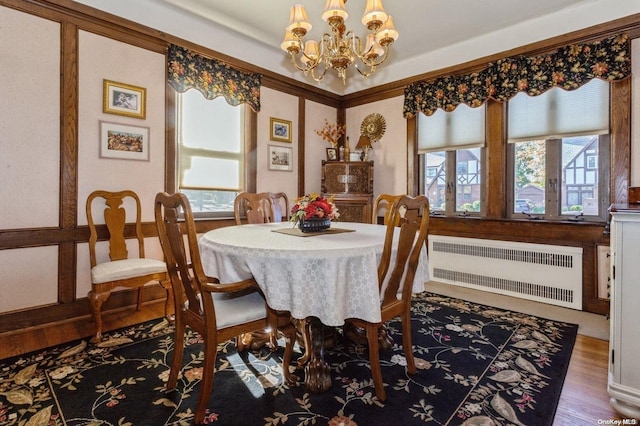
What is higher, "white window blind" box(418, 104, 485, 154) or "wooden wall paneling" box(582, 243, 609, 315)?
"white window blind" box(418, 104, 485, 154)

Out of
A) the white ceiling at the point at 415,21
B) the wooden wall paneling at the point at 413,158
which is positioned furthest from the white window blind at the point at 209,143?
the wooden wall paneling at the point at 413,158

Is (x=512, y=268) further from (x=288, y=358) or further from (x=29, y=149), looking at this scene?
(x=29, y=149)

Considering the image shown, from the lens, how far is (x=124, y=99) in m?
2.97

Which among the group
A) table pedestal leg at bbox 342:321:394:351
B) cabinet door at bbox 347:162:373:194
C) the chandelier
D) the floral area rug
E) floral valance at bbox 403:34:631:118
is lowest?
the floral area rug

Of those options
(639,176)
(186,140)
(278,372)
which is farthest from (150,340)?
(639,176)

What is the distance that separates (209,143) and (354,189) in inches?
75.9

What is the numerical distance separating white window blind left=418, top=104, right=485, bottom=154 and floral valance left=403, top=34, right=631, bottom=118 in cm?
14

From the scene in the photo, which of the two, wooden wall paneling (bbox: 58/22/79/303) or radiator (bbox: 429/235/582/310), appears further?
radiator (bbox: 429/235/582/310)

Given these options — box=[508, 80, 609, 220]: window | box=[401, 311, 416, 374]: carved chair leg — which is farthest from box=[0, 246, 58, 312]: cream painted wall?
box=[508, 80, 609, 220]: window

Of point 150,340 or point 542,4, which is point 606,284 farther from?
point 150,340

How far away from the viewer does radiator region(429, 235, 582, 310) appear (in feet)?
10.2

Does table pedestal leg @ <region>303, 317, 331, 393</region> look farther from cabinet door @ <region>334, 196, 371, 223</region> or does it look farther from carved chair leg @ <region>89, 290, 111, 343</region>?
cabinet door @ <region>334, 196, 371, 223</region>

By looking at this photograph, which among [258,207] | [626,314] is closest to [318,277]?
[626,314]

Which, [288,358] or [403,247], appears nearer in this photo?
[403,247]
